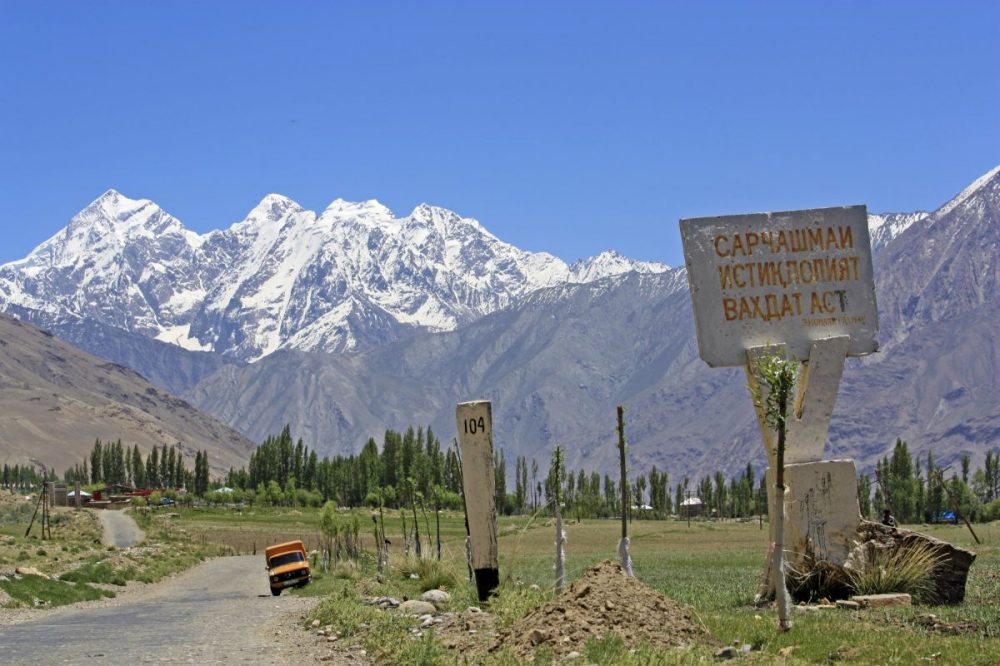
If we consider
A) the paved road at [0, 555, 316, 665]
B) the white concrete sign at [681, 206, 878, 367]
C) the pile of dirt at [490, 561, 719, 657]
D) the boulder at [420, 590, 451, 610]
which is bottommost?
the paved road at [0, 555, 316, 665]

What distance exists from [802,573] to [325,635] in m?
9.93

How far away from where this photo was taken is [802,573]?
2625cm

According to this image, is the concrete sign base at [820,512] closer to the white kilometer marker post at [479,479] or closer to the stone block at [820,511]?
the stone block at [820,511]

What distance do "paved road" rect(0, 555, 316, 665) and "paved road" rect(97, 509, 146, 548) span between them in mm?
43976

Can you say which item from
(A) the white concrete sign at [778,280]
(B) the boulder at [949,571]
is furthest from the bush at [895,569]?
(A) the white concrete sign at [778,280]

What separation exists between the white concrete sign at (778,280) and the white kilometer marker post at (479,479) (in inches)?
231

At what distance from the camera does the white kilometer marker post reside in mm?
24797

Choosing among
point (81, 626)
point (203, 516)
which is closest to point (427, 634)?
point (81, 626)

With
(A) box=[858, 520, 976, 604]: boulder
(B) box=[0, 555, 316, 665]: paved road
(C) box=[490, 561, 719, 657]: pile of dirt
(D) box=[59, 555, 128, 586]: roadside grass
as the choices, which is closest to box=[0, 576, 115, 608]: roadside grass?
(B) box=[0, 555, 316, 665]: paved road

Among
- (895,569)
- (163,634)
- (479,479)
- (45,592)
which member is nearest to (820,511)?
(895,569)

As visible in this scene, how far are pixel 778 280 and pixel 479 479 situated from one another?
27.4 feet

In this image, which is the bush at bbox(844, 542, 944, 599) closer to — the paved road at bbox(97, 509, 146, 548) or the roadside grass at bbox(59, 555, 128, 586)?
the roadside grass at bbox(59, 555, 128, 586)

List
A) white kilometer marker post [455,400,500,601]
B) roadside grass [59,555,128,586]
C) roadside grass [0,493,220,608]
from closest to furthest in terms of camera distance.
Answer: white kilometer marker post [455,400,500,601]
roadside grass [0,493,220,608]
roadside grass [59,555,128,586]

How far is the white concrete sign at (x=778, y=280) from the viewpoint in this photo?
2784 cm
